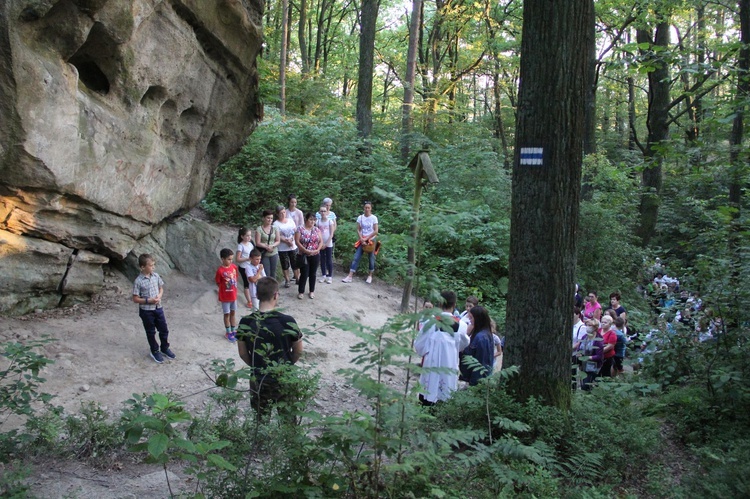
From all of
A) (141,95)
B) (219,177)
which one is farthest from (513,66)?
(141,95)

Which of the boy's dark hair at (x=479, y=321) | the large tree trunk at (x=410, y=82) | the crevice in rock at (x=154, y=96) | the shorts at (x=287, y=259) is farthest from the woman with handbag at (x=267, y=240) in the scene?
the large tree trunk at (x=410, y=82)

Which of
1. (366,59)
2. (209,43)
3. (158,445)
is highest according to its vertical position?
(366,59)

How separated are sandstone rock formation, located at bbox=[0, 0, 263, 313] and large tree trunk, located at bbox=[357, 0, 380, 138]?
8.11 meters

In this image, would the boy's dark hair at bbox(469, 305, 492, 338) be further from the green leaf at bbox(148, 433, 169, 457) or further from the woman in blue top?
the green leaf at bbox(148, 433, 169, 457)

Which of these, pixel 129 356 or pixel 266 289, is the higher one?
pixel 266 289

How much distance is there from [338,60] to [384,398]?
41.1 m

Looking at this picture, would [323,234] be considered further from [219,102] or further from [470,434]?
[470,434]

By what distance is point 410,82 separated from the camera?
59.1ft

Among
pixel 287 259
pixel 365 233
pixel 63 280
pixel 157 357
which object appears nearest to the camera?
pixel 157 357

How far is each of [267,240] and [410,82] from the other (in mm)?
9887

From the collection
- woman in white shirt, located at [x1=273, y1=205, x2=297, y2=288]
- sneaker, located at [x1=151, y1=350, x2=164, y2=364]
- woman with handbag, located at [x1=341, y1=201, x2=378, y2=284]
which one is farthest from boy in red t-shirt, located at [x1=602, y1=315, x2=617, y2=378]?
sneaker, located at [x1=151, y1=350, x2=164, y2=364]

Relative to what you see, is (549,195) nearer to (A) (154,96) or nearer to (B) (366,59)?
(A) (154,96)

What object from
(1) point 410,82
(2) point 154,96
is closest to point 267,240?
(2) point 154,96

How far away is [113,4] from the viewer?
25.0 ft
